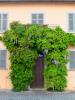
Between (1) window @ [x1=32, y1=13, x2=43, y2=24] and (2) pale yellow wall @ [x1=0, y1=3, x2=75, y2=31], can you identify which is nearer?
(2) pale yellow wall @ [x1=0, y1=3, x2=75, y2=31]

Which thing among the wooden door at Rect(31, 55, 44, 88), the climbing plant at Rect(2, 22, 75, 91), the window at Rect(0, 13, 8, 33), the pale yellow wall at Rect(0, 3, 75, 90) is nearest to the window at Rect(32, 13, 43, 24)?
the pale yellow wall at Rect(0, 3, 75, 90)

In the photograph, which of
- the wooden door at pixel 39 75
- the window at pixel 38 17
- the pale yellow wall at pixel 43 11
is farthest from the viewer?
the window at pixel 38 17

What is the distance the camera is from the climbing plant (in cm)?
2344

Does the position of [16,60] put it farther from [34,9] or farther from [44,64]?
[34,9]

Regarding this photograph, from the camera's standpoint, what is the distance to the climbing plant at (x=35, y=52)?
23438 millimetres

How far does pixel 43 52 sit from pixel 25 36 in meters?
1.56

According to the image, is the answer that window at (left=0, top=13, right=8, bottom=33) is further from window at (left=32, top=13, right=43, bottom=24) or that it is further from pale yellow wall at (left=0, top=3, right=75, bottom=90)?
window at (left=32, top=13, right=43, bottom=24)

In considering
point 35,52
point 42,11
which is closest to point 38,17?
point 42,11

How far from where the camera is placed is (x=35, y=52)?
2364cm

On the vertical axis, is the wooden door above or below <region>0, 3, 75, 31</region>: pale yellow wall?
below

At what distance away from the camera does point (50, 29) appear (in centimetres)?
2403

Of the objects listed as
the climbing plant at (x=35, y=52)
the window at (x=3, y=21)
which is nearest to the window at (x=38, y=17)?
the climbing plant at (x=35, y=52)

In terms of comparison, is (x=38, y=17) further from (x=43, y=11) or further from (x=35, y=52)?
(x=35, y=52)

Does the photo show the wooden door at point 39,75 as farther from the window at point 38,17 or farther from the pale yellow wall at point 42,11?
the pale yellow wall at point 42,11
